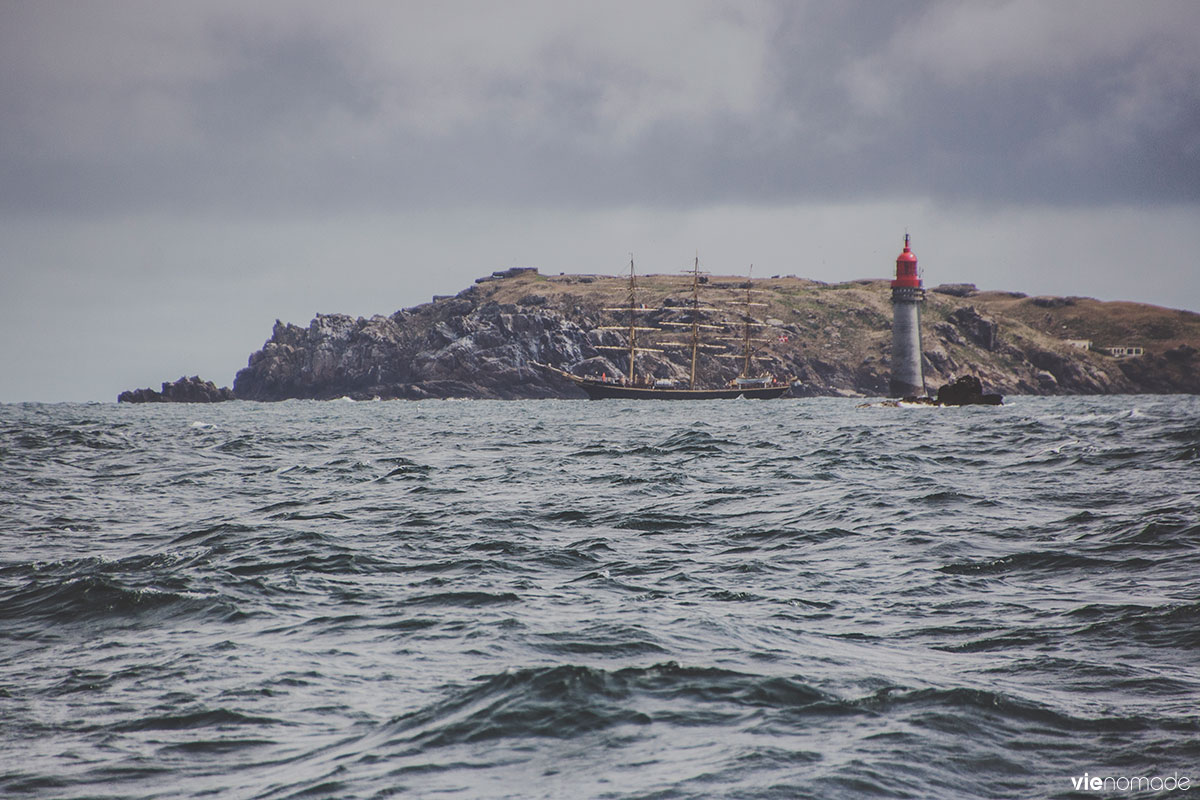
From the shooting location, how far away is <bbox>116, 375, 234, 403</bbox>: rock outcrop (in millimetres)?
189500

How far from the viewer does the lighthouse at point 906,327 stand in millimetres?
101375

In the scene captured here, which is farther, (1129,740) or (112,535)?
(112,535)

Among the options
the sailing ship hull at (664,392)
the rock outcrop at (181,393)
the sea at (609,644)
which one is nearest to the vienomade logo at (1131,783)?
the sea at (609,644)

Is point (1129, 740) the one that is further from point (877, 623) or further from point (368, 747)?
point (368, 747)

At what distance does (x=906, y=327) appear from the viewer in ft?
335

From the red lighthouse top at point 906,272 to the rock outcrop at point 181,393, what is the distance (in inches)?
5785

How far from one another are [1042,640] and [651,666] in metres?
4.30

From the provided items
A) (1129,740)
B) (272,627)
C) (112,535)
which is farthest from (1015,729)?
(112,535)

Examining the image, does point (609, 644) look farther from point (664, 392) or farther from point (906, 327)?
point (664, 392)

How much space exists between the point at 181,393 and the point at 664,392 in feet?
352

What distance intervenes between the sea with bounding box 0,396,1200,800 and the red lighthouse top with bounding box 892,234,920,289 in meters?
83.4

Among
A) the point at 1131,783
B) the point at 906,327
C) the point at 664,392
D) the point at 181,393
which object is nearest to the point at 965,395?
the point at 906,327

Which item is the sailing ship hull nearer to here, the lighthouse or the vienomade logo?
the lighthouse

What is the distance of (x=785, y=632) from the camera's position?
992 centimetres
